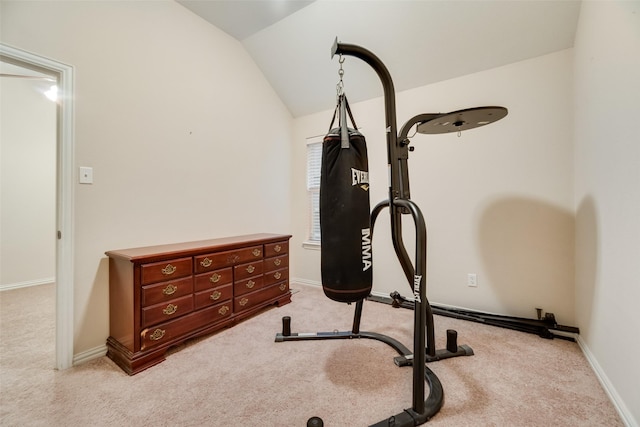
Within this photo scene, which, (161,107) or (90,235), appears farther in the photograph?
(161,107)

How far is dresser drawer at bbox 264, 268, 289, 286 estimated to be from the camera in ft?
8.61

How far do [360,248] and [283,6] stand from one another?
8.42 ft

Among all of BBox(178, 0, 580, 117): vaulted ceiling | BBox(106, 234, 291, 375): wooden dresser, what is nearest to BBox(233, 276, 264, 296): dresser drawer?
BBox(106, 234, 291, 375): wooden dresser

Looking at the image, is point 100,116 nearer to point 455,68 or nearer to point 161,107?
point 161,107

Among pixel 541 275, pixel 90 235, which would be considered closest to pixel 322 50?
pixel 90 235

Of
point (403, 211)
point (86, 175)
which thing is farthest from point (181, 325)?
point (403, 211)

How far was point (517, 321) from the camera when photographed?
2.21 meters

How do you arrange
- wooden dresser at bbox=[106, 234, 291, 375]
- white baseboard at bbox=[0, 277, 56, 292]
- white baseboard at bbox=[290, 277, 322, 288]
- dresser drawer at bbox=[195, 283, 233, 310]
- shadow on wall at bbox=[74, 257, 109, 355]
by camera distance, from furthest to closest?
1. white baseboard at bbox=[290, 277, 322, 288]
2. white baseboard at bbox=[0, 277, 56, 292]
3. dresser drawer at bbox=[195, 283, 233, 310]
4. shadow on wall at bbox=[74, 257, 109, 355]
5. wooden dresser at bbox=[106, 234, 291, 375]

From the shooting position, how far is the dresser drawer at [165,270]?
67.2 inches

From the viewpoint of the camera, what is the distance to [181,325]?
6.21ft

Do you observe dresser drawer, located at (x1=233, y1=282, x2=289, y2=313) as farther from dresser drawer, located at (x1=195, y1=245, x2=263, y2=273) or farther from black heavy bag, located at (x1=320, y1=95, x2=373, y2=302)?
black heavy bag, located at (x1=320, y1=95, x2=373, y2=302)

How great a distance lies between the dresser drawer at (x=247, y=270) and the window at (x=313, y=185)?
117 centimetres

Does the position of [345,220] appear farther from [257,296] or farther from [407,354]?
[257,296]

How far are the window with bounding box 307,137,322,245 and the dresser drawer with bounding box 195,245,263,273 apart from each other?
46.7 inches
